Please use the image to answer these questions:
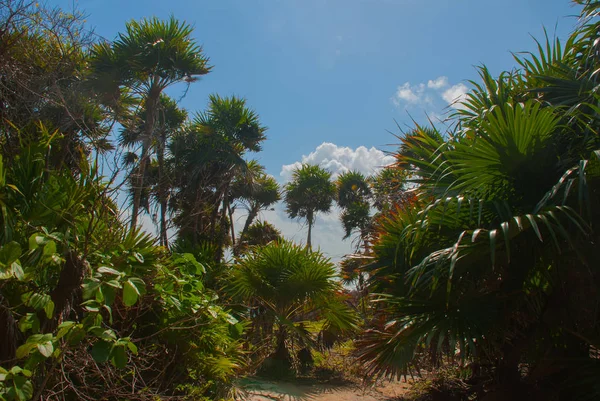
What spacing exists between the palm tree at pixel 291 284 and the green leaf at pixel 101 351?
226 inches

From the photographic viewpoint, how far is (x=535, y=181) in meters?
3.86

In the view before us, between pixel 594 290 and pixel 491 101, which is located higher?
pixel 491 101

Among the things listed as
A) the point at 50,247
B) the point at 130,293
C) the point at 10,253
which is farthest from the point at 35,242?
the point at 130,293

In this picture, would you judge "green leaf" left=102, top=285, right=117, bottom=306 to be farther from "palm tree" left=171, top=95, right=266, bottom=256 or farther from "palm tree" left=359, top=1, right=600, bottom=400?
"palm tree" left=171, top=95, right=266, bottom=256

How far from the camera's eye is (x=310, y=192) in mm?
24844

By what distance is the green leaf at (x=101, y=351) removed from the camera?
1876 mm

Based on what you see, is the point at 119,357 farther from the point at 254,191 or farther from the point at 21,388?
the point at 254,191

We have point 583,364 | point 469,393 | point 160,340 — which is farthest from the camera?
point 469,393

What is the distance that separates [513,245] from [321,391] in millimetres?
5419

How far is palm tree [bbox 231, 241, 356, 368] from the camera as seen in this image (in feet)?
25.1

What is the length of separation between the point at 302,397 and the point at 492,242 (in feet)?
17.3

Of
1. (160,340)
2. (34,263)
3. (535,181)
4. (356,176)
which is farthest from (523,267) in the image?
(356,176)

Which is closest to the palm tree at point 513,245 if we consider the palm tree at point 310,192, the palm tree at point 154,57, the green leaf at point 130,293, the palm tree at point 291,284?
the green leaf at point 130,293

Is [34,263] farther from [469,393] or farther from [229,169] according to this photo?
[229,169]
